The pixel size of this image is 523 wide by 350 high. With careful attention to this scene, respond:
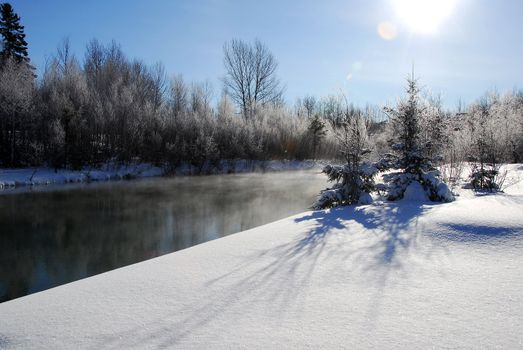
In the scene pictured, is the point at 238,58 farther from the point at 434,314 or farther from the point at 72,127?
the point at 434,314

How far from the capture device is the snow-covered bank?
72.5 feet

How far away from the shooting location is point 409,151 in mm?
9742

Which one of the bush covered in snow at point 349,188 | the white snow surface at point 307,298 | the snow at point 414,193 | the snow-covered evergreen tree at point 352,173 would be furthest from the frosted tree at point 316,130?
the white snow surface at point 307,298

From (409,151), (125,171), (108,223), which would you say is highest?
(409,151)

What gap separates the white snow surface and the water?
3.31m

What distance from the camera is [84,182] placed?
23719 mm

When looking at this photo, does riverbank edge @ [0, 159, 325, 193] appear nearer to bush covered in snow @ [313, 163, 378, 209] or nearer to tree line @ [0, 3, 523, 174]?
tree line @ [0, 3, 523, 174]

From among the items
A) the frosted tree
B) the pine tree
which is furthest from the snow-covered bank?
the pine tree

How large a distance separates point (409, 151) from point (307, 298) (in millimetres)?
7422

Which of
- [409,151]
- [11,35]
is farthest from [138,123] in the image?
[409,151]

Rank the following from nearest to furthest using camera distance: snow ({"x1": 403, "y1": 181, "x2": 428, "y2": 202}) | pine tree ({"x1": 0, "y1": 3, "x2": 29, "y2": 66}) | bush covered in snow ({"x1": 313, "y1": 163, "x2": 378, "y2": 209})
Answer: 1. snow ({"x1": 403, "y1": 181, "x2": 428, "y2": 202})
2. bush covered in snow ({"x1": 313, "y1": 163, "x2": 378, "y2": 209})
3. pine tree ({"x1": 0, "y1": 3, "x2": 29, "y2": 66})

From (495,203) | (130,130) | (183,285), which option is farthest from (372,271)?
(130,130)

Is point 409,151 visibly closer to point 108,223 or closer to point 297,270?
point 297,270

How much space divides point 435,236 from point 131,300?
4.22 m
